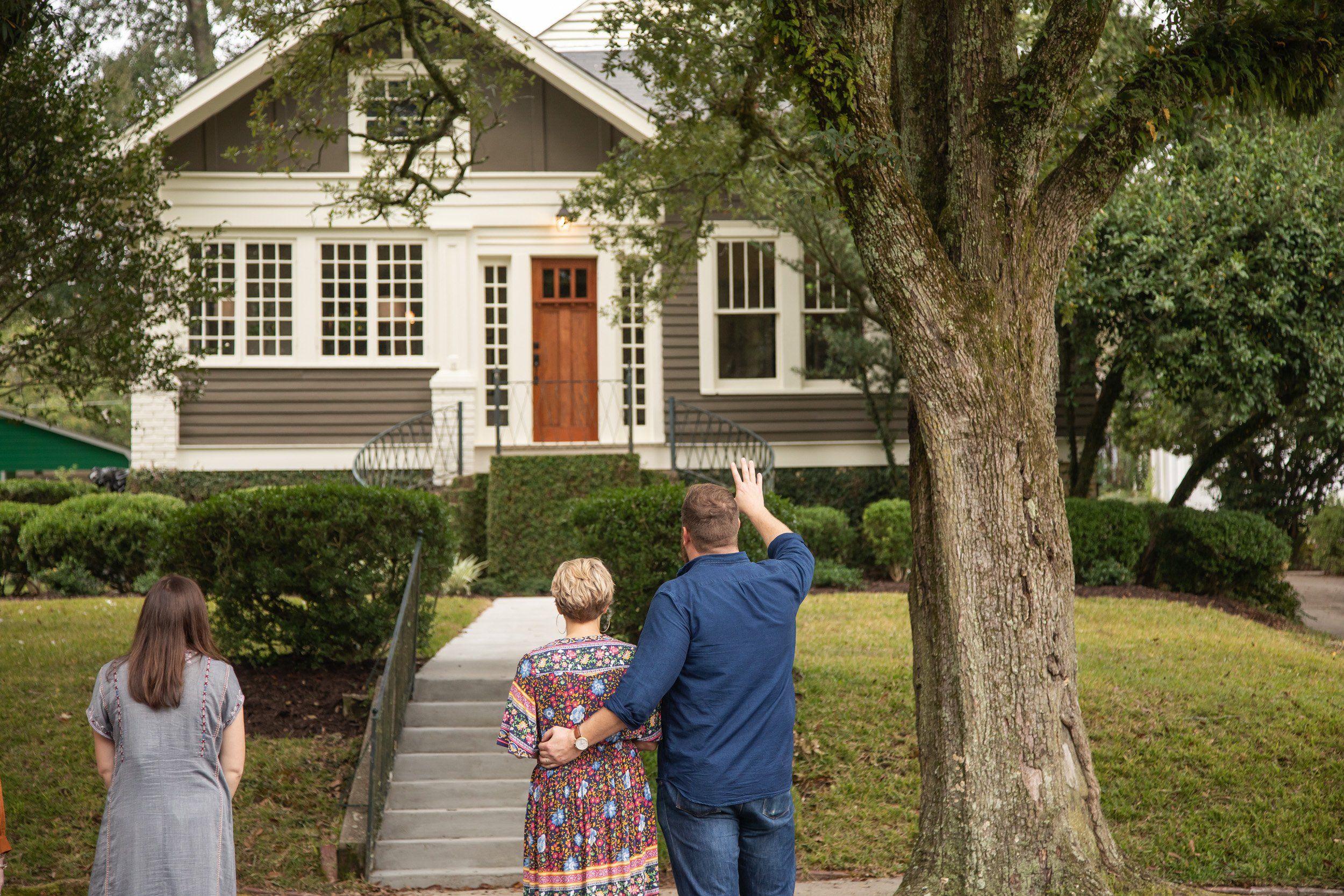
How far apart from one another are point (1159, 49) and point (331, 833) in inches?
246

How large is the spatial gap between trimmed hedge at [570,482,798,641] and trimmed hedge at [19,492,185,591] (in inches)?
282

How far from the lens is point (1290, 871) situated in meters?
5.87

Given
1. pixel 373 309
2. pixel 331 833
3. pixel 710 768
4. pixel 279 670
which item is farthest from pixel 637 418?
pixel 710 768

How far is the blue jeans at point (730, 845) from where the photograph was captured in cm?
337

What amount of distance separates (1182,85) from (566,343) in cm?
1212

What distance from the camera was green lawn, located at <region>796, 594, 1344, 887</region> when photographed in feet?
20.1

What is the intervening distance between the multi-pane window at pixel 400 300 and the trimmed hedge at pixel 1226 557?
10506 millimetres

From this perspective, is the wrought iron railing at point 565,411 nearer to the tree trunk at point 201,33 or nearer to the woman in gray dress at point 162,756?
the woman in gray dress at point 162,756

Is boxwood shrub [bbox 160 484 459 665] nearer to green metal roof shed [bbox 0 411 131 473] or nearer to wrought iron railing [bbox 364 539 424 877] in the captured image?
wrought iron railing [bbox 364 539 424 877]

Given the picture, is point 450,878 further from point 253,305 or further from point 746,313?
point 253,305

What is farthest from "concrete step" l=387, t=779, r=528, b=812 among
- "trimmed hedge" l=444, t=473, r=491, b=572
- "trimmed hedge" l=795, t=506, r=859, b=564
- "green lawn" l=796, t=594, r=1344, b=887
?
"trimmed hedge" l=444, t=473, r=491, b=572

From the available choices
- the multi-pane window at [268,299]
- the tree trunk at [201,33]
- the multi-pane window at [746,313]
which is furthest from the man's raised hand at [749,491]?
the tree trunk at [201,33]

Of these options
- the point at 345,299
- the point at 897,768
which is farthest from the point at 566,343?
the point at 897,768

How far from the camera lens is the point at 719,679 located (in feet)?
11.2
